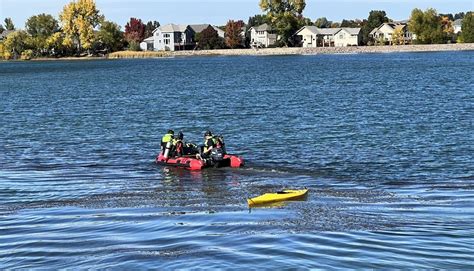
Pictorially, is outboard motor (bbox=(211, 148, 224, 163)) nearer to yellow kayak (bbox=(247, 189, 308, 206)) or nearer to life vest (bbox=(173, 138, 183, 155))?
life vest (bbox=(173, 138, 183, 155))

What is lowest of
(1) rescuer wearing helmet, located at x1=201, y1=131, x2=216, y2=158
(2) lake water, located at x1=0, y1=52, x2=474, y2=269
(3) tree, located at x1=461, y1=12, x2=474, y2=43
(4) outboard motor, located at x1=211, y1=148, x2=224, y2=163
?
(2) lake water, located at x1=0, y1=52, x2=474, y2=269

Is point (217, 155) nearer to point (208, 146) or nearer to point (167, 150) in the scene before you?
point (208, 146)

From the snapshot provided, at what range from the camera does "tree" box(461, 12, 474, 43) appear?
182625 mm

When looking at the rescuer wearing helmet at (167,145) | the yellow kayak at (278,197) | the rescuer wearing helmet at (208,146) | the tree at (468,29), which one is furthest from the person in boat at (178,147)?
the tree at (468,29)

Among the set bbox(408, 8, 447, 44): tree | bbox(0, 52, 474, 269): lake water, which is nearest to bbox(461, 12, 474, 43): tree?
bbox(408, 8, 447, 44): tree

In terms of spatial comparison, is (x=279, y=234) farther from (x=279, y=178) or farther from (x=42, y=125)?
(x=42, y=125)

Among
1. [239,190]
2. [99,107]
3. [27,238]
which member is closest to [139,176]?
[239,190]

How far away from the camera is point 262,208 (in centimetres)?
2170

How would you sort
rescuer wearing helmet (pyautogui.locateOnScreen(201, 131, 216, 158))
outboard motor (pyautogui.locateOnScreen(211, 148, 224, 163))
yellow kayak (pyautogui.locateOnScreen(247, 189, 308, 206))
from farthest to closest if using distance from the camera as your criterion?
1. rescuer wearing helmet (pyautogui.locateOnScreen(201, 131, 216, 158))
2. outboard motor (pyautogui.locateOnScreen(211, 148, 224, 163))
3. yellow kayak (pyautogui.locateOnScreen(247, 189, 308, 206))

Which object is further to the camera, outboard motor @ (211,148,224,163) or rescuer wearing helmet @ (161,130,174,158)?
rescuer wearing helmet @ (161,130,174,158)

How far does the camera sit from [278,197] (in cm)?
2272

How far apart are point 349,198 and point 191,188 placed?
5.72 metres

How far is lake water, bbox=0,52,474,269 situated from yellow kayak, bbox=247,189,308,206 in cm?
35

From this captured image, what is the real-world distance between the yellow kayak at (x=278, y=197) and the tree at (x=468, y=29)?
16963cm
